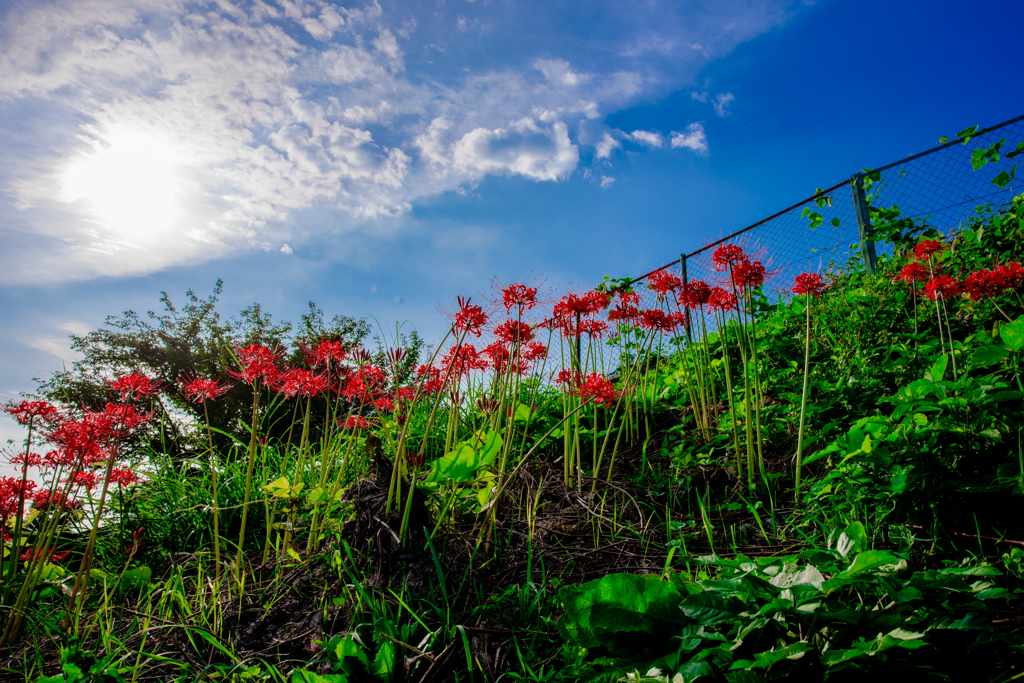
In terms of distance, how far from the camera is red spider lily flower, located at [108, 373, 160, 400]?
98.6 inches

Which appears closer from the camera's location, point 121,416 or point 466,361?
point 121,416

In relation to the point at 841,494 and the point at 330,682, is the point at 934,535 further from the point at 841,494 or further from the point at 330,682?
the point at 330,682

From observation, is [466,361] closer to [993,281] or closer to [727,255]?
[727,255]

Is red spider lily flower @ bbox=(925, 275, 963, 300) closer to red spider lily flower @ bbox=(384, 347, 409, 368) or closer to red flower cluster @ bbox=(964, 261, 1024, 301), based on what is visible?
red flower cluster @ bbox=(964, 261, 1024, 301)

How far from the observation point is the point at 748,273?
2.73 m

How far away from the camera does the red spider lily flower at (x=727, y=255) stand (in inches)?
107

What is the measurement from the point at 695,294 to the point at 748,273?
0.40 meters

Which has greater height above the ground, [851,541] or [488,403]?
[488,403]

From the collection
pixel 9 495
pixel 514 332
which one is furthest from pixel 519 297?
pixel 9 495

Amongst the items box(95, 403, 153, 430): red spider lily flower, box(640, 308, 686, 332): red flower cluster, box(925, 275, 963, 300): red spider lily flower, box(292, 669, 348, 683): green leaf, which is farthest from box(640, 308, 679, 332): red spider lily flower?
box(95, 403, 153, 430): red spider lily flower

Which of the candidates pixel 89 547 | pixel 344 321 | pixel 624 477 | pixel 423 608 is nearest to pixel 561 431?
pixel 624 477

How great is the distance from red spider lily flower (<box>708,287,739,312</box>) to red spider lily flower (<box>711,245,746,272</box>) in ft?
0.80

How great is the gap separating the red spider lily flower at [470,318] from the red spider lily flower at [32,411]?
229cm

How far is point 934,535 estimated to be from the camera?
1776 millimetres
